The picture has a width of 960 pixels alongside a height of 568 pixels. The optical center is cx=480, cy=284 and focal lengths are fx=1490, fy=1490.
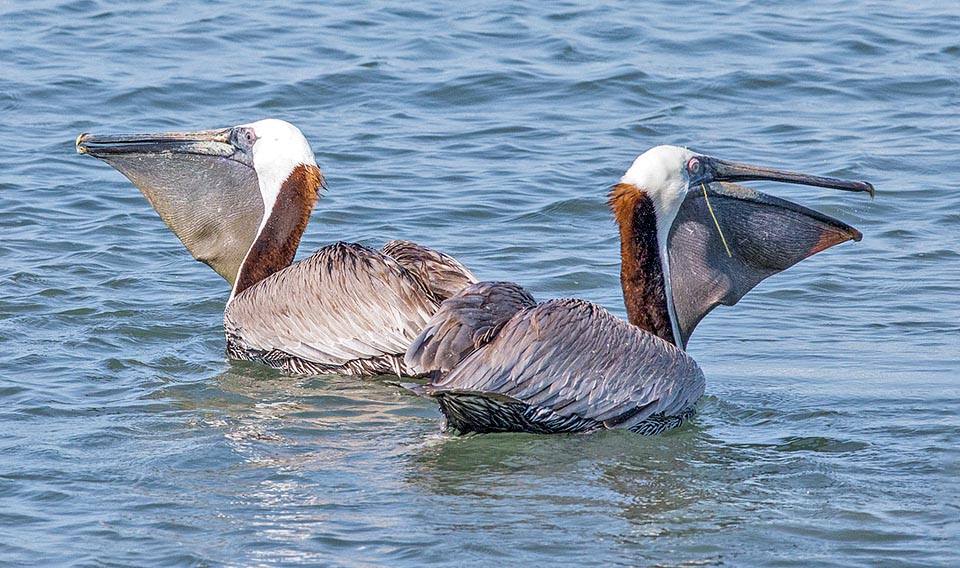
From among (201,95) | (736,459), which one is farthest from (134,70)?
(736,459)

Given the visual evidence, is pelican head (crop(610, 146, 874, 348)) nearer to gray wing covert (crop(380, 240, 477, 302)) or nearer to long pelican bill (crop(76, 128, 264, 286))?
gray wing covert (crop(380, 240, 477, 302))

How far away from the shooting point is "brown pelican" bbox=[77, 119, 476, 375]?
19.7 ft

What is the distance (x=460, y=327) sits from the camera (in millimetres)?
5105

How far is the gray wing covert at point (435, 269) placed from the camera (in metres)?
6.04

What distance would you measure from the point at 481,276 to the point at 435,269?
1265 mm

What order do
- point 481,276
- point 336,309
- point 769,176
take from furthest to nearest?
point 481,276 → point 336,309 → point 769,176

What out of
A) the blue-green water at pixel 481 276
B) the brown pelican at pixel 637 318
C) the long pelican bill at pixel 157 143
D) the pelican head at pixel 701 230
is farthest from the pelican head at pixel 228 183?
the pelican head at pixel 701 230

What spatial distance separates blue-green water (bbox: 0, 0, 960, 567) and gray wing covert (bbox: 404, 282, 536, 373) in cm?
32

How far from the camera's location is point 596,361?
16.6 feet

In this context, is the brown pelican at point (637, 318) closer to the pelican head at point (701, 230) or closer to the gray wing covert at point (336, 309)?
the pelican head at point (701, 230)

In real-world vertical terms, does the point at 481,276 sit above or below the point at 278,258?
below

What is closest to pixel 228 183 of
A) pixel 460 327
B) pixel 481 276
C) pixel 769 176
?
pixel 481 276

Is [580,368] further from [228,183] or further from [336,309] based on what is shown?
[228,183]

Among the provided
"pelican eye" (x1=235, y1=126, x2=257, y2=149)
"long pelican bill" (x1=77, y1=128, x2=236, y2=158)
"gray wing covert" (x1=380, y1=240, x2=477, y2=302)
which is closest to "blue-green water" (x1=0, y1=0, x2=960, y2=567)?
"gray wing covert" (x1=380, y1=240, x2=477, y2=302)
